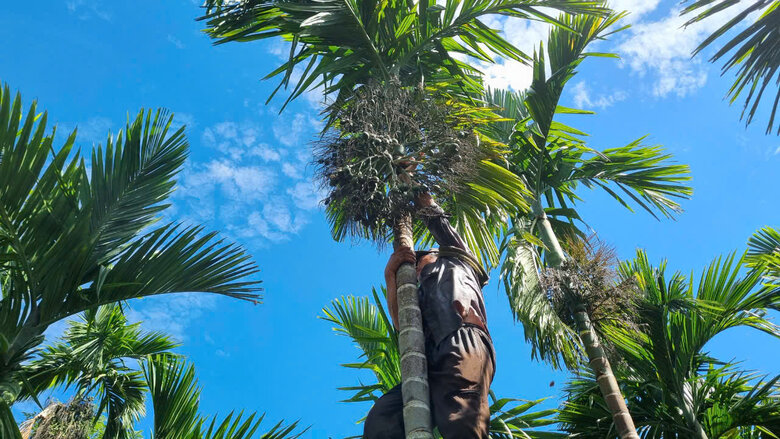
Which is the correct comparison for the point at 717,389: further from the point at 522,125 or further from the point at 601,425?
the point at 522,125

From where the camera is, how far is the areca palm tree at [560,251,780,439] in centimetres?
591

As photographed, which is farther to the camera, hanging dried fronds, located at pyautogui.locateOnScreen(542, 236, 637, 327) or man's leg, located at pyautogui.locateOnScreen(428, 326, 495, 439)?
hanging dried fronds, located at pyautogui.locateOnScreen(542, 236, 637, 327)

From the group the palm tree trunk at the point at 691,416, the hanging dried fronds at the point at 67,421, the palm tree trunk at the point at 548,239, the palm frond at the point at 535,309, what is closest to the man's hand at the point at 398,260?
the palm frond at the point at 535,309

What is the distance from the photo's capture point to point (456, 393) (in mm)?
3162

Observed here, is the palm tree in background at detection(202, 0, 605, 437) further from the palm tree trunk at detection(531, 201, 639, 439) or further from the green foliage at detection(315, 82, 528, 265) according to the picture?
the palm tree trunk at detection(531, 201, 639, 439)

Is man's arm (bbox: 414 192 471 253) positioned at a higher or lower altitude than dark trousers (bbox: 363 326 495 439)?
higher


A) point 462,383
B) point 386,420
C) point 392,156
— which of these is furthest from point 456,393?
point 392,156

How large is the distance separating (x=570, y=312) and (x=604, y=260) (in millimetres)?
606

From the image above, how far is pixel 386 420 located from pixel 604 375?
281 centimetres

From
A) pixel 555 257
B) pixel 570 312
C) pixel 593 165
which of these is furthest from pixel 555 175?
pixel 570 312

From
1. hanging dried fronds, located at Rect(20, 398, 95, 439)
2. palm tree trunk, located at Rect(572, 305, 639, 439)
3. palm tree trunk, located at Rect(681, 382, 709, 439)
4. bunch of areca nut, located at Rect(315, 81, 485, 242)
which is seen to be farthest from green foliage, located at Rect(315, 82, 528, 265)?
hanging dried fronds, located at Rect(20, 398, 95, 439)

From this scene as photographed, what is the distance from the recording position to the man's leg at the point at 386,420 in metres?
3.30

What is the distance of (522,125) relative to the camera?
7395 mm

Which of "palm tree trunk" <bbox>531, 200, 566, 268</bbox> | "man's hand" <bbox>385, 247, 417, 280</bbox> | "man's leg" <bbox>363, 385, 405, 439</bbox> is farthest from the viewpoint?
"palm tree trunk" <bbox>531, 200, 566, 268</bbox>
